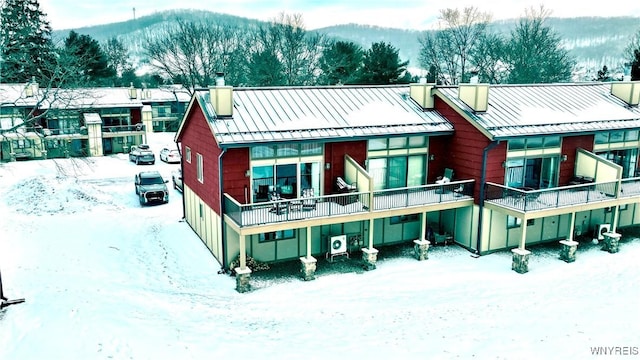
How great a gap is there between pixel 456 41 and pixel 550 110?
38.2 metres

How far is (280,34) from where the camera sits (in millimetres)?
55500

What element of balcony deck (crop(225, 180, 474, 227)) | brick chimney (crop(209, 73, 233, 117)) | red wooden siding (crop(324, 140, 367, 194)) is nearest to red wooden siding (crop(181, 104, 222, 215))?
brick chimney (crop(209, 73, 233, 117))

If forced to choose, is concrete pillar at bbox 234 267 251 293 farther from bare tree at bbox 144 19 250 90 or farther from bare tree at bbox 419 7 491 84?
bare tree at bbox 419 7 491 84

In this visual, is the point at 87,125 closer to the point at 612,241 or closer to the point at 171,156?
the point at 171,156

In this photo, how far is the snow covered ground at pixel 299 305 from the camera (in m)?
12.7

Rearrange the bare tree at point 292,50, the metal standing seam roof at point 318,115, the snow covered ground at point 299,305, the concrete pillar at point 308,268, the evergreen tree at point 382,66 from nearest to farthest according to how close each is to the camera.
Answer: the snow covered ground at point 299,305, the concrete pillar at point 308,268, the metal standing seam roof at point 318,115, the evergreen tree at point 382,66, the bare tree at point 292,50

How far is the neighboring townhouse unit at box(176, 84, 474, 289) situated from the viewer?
17219 mm

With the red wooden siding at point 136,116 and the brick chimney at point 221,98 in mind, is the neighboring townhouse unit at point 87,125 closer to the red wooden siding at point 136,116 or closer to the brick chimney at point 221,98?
the red wooden siding at point 136,116

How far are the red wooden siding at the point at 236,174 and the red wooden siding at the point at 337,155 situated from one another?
A: 3.16 meters

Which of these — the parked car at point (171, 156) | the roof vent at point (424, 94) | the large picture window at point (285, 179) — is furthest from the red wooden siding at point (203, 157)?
the parked car at point (171, 156)

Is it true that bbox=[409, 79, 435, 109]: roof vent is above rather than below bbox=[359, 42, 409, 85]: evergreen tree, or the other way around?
below

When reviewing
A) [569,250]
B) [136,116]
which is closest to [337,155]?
[569,250]

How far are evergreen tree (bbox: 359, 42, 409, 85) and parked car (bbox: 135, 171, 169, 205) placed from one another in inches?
945

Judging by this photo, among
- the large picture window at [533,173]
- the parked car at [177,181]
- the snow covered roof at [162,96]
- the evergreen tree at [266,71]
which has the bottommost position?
the parked car at [177,181]
